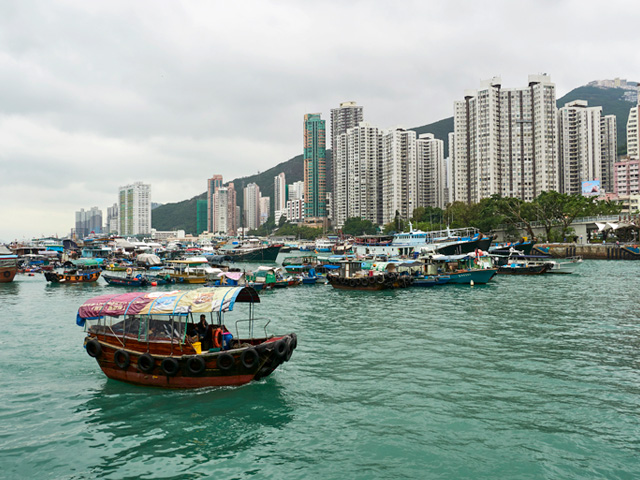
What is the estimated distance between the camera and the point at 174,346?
1227cm

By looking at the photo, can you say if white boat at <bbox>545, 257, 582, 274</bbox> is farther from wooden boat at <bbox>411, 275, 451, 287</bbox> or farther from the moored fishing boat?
wooden boat at <bbox>411, 275, 451, 287</bbox>

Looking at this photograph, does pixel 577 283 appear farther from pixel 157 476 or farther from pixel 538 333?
pixel 157 476

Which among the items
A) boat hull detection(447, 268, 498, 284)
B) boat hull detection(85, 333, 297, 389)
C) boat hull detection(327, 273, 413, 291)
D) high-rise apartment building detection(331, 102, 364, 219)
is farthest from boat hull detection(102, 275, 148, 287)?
high-rise apartment building detection(331, 102, 364, 219)

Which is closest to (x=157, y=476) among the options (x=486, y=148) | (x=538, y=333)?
(x=538, y=333)

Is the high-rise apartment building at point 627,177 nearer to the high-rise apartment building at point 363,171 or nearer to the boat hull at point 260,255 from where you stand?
the high-rise apartment building at point 363,171

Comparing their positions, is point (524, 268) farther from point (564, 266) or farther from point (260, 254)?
point (260, 254)

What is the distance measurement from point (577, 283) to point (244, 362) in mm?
34371

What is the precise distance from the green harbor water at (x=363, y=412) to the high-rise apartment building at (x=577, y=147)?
122742mm

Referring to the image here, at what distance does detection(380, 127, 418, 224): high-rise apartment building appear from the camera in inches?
5630

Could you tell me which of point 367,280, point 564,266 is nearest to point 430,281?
point 367,280

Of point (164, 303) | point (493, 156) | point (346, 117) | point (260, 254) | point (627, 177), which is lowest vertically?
point (260, 254)

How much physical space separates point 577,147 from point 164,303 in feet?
460

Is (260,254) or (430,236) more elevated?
(430,236)

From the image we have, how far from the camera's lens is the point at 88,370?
47.5 feet
